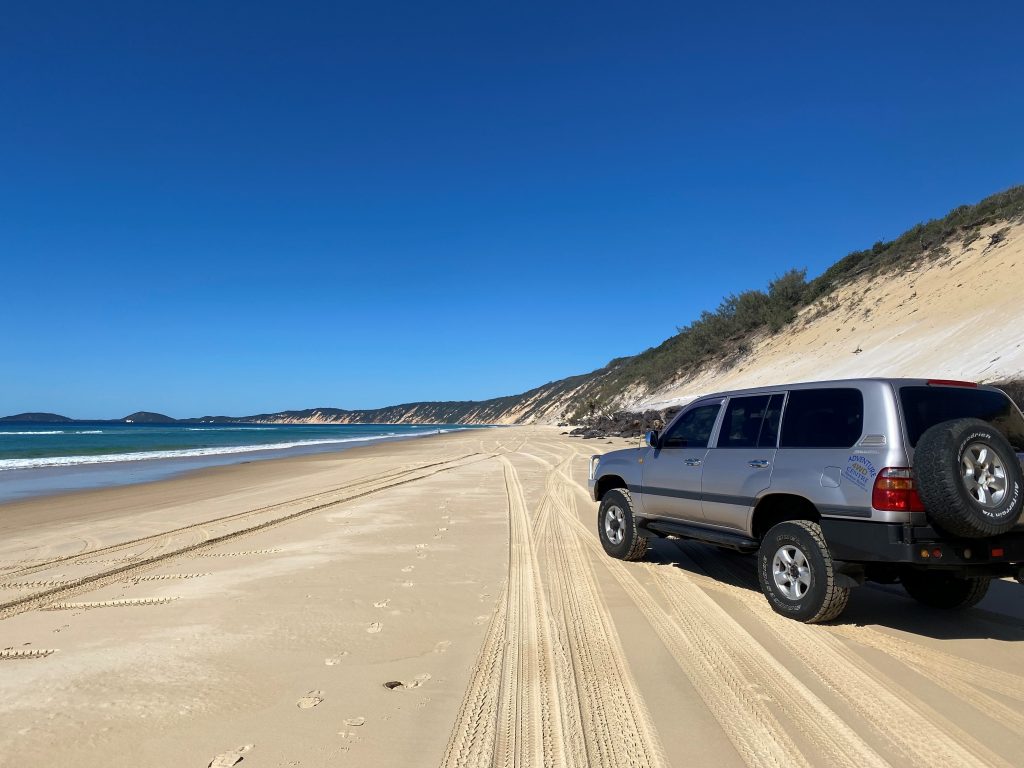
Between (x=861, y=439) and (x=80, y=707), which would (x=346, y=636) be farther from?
(x=861, y=439)

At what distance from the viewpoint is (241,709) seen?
3.54 metres

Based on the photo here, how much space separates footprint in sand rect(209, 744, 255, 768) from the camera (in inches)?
117

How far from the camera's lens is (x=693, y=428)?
269 inches

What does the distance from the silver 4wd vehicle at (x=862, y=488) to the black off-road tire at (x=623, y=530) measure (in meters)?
0.81

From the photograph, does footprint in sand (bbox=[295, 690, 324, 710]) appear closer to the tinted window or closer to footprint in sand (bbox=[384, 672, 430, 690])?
footprint in sand (bbox=[384, 672, 430, 690])

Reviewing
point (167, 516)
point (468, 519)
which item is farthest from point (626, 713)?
point (167, 516)

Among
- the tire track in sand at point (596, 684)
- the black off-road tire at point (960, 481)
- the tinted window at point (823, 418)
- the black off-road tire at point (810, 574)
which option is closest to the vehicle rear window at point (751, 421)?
the tinted window at point (823, 418)

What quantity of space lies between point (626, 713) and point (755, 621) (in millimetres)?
2155

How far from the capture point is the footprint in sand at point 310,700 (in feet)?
11.8

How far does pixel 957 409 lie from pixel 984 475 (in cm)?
63

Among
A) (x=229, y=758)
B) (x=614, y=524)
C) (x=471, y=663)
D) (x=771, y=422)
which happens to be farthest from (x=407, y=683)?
(x=614, y=524)

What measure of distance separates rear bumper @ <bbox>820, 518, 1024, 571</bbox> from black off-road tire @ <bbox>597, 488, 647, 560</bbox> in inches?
113

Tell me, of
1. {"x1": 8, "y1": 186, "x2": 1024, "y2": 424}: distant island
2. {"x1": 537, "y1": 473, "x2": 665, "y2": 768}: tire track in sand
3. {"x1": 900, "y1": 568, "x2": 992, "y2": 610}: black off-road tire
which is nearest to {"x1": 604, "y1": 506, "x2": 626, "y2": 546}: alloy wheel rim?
{"x1": 537, "y1": 473, "x2": 665, "y2": 768}: tire track in sand

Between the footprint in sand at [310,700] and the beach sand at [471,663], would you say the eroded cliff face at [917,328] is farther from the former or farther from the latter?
the footprint in sand at [310,700]
